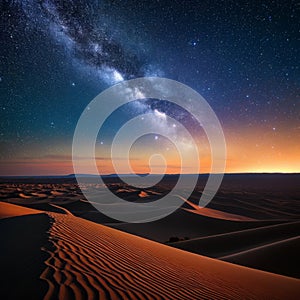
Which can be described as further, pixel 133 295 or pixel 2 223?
pixel 2 223

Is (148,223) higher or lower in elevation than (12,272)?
lower

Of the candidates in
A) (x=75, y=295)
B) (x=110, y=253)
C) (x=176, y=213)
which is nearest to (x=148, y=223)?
(x=176, y=213)

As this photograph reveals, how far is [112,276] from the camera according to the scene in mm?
3863

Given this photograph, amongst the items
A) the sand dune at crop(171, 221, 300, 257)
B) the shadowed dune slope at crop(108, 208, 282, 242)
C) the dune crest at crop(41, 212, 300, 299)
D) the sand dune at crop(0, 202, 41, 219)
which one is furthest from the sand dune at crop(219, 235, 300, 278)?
the sand dune at crop(0, 202, 41, 219)

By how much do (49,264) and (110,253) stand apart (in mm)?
1785

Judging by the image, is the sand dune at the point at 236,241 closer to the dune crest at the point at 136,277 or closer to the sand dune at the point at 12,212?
the dune crest at the point at 136,277

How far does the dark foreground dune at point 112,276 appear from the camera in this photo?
3176 millimetres

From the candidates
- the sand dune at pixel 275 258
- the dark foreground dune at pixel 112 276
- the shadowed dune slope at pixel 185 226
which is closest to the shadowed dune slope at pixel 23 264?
the dark foreground dune at pixel 112 276

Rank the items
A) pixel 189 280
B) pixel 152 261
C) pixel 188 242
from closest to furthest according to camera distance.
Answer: pixel 189 280, pixel 152 261, pixel 188 242

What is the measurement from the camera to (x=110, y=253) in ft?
17.9

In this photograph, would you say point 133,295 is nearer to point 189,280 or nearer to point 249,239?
point 189,280

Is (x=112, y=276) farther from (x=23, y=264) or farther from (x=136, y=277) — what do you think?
(x=23, y=264)

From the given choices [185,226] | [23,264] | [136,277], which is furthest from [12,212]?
[185,226]

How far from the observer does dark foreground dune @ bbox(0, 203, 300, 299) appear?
318cm
